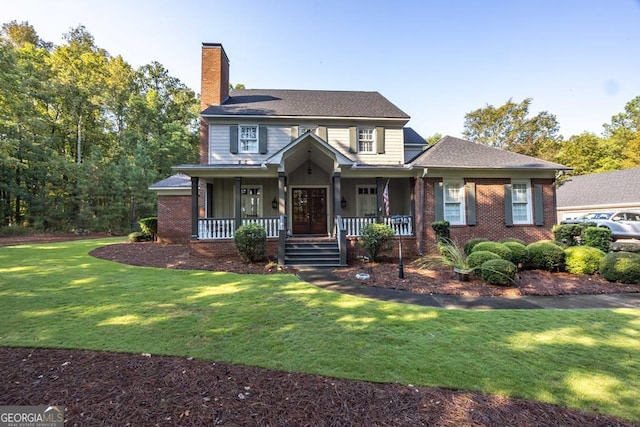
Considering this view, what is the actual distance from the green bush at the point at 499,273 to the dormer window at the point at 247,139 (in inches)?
415

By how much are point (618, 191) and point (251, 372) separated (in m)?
30.3

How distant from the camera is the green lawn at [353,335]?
3.06 metres

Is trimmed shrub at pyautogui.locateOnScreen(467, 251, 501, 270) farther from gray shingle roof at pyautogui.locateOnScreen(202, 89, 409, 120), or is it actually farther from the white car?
the white car

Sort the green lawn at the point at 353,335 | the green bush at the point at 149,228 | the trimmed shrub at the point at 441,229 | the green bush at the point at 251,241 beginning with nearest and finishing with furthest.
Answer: the green lawn at the point at 353,335, the green bush at the point at 251,241, the trimmed shrub at the point at 441,229, the green bush at the point at 149,228

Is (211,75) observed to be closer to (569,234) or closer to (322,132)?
(322,132)

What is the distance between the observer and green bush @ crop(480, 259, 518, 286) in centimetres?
695

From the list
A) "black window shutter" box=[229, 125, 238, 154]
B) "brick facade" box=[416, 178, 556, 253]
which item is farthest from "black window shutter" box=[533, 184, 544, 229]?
"black window shutter" box=[229, 125, 238, 154]

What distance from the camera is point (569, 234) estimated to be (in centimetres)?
970

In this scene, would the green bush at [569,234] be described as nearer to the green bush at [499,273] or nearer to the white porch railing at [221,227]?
the green bush at [499,273]

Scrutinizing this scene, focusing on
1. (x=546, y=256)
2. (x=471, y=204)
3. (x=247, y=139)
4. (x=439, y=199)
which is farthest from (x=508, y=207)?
(x=247, y=139)

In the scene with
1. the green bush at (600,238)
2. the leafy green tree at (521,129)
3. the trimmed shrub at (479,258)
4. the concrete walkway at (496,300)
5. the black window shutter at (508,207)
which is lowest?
the concrete walkway at (496,300)

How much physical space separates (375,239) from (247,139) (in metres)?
7.79

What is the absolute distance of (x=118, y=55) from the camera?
30578mm

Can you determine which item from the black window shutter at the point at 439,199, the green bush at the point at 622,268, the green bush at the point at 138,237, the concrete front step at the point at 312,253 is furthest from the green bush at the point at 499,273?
the green bush at the point at 138,237
